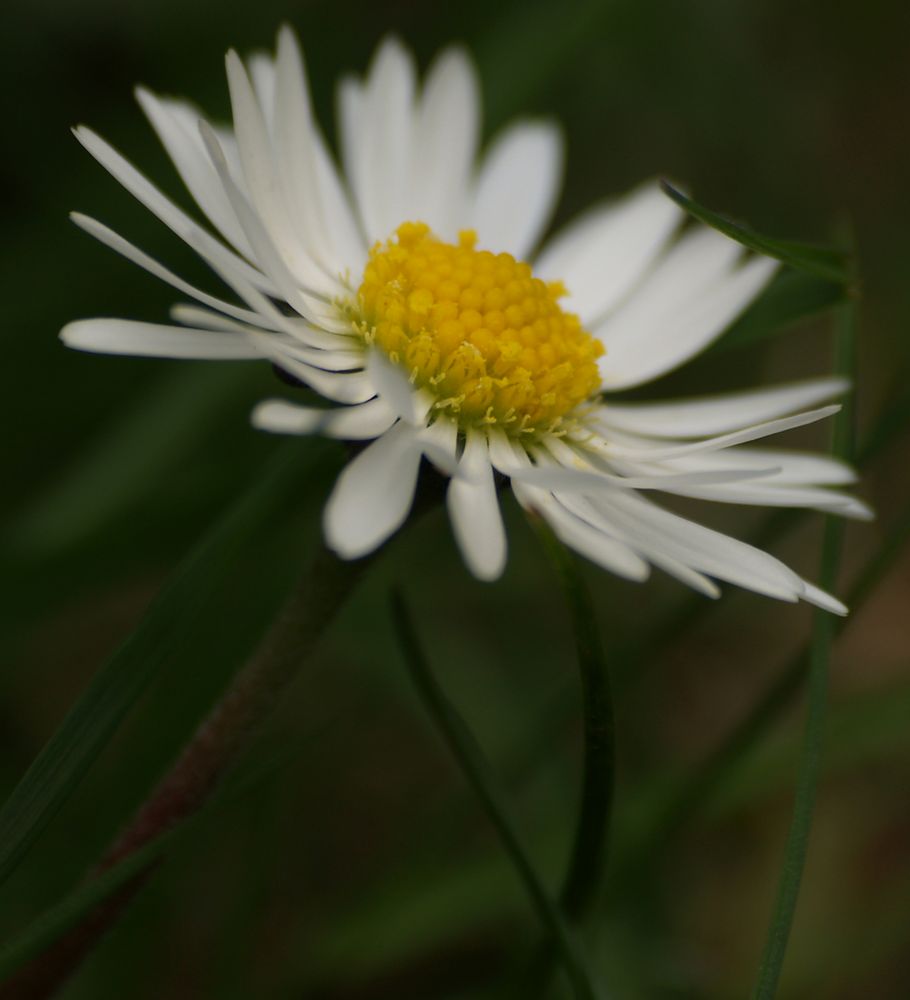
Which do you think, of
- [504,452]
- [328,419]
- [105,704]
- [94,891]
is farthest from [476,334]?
[94,891]

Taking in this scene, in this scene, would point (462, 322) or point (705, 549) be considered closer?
point (705, 549)

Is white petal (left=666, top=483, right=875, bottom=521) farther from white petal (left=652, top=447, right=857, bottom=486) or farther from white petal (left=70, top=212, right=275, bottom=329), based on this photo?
white petal (left=70, top=212, right=275, bottom=329)

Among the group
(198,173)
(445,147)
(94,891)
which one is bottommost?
(94,891)

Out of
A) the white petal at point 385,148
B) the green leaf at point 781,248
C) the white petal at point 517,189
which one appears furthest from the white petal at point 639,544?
the white petal at point 517,189

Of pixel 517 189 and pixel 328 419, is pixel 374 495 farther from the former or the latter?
pixel 517 189

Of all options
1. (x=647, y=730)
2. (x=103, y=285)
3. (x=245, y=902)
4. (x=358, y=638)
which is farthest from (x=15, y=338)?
(x=647, y=730)

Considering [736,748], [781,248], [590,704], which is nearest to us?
[590,704]

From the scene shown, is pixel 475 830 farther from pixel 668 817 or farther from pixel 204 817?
pixel 204 817
